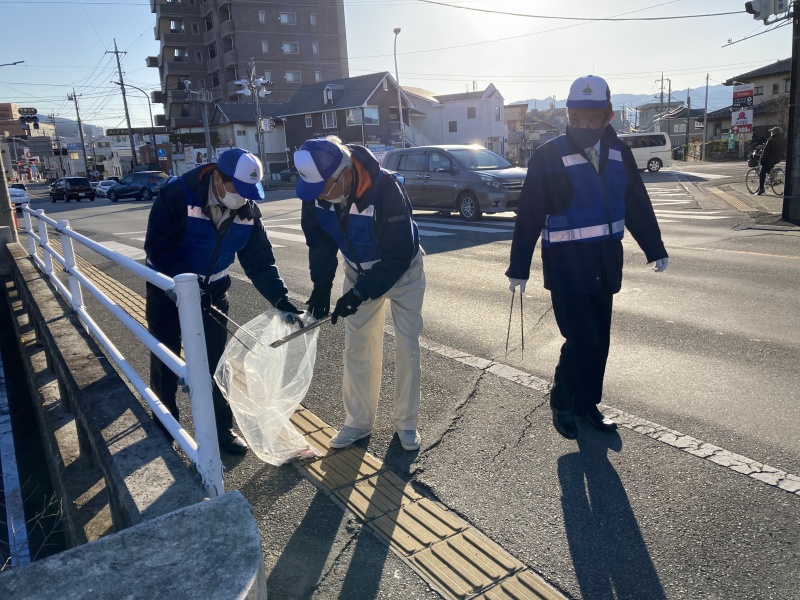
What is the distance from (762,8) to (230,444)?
13.5 metres

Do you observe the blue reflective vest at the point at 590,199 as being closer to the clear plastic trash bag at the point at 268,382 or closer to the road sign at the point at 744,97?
the clear plastic trash bag at the point at 268,382

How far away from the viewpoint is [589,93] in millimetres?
3445

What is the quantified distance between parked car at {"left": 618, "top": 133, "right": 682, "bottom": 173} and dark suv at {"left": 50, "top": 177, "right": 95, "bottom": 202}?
3122cm

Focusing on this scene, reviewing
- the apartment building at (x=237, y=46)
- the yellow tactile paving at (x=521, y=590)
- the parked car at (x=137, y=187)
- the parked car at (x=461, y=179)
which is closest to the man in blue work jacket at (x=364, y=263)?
the yellow tactile paving at (x=521, y=590)

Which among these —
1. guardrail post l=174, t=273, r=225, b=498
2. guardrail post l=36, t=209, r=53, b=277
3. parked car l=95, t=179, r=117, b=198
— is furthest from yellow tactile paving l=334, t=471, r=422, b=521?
parked car l=95, t=179, r=117, b=198

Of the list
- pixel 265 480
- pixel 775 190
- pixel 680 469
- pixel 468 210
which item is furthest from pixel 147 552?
pixel 775 190

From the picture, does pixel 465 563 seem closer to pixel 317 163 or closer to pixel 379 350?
pixel 379 350

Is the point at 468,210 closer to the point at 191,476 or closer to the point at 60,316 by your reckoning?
the point at 60,316

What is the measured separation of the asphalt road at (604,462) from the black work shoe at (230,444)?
85 mm

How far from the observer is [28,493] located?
5473 mm

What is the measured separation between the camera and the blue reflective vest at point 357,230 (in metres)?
3.38

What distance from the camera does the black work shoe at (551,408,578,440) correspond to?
3705 mm

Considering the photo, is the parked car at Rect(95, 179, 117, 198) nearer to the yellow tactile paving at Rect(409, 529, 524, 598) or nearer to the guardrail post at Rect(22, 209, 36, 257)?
the guardrail post at Rect(22, 209, 36, 257)

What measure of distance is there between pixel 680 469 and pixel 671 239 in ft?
28.1
